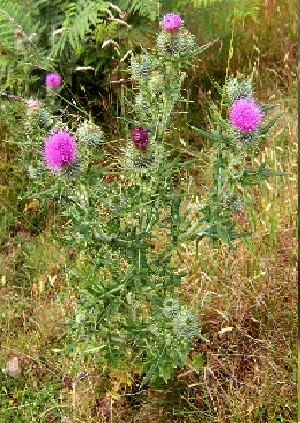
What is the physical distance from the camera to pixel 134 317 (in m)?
1.98

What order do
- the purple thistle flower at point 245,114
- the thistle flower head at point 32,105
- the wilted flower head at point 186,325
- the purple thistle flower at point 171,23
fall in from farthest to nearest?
the thistle flower head at point 32,105, the purple thistle flower at point 171,23, the wilted flower head at point 186,325, the purple thistle flower at point 245,114

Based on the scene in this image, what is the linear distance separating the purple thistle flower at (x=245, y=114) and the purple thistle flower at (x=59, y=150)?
532mm

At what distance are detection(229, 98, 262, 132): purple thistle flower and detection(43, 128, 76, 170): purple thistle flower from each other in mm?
532

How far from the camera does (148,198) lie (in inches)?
66.8

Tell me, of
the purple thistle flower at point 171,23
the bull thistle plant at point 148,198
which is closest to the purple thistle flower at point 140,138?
the bull thistle plant at point 148,198

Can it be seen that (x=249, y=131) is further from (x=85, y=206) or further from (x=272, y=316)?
(x=272, y=316)

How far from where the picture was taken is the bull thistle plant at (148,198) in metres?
1.61

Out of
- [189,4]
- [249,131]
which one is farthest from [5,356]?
[189,4]

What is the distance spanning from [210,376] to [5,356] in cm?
89

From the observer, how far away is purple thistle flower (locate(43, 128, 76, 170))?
5.37 ft

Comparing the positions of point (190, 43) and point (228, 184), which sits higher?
point (190, 43)

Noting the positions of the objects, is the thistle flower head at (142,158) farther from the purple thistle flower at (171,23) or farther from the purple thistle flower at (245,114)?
the purple thistle flower at (171,23)

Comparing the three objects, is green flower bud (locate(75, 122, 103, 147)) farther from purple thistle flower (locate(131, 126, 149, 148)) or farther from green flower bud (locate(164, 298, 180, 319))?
green flower bud (locate(164, 298, 180, 319))

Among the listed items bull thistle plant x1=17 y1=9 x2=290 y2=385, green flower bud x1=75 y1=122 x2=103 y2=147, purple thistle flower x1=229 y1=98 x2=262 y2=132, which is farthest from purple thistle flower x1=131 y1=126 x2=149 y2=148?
purple thistle flower x1=229 y1=98 x2=262 y2=132
